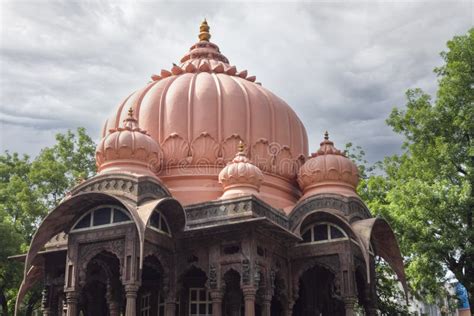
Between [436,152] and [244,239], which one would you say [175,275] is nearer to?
[244,239]

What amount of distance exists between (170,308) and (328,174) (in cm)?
601

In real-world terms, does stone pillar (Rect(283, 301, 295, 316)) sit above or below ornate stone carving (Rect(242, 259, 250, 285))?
below

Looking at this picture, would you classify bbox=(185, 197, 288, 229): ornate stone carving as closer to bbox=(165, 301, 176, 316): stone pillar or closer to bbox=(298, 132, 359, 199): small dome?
bbox=(165, 301, 176, 316): stone pillar

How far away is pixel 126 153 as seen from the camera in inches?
638

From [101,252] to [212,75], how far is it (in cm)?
754

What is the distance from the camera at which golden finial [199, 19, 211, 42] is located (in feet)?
75.5

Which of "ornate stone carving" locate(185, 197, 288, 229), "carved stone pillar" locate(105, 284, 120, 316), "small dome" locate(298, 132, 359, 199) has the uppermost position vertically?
"small dome" locate(298, 132, 359, 199)

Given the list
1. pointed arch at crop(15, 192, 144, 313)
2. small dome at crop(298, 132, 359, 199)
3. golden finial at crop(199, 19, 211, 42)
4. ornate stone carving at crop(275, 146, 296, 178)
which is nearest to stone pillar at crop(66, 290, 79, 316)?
pointed arch at crop(15, 192, 144, 313)

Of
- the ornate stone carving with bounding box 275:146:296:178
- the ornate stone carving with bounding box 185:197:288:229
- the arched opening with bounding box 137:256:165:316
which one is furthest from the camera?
the ornate stone carving with bounding box 275:146:296:178

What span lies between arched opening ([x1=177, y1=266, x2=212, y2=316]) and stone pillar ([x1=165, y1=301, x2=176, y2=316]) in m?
0.96

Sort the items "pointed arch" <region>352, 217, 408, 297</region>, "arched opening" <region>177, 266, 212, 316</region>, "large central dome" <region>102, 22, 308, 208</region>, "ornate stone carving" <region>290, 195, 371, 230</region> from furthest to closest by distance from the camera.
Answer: "large central dome" <region>102, 22, 308, 208</region> < "ornate stone carving" <region>290, 195, 371, 230</region> < "pointed arch" <region>352, 217, 408, 297</region> < "arched opening" <region>177, 266, 212, 316</region>

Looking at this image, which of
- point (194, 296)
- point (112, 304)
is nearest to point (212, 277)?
point (194, 296)

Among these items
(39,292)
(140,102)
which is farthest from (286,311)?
(39,292)

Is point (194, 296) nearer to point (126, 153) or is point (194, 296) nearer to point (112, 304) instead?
point (112, 304)
